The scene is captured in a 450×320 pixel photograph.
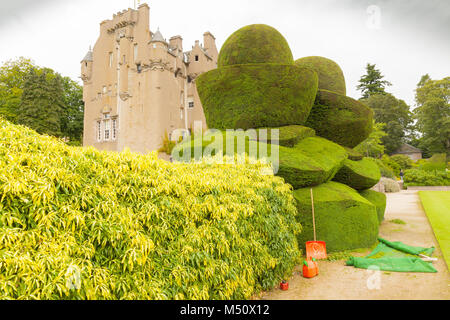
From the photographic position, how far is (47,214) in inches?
79.6

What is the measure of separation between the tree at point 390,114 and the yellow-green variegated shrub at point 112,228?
158 ft

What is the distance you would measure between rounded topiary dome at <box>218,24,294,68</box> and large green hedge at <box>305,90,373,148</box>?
6.61 ft

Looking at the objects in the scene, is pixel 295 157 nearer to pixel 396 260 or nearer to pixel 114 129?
pixel 396 260

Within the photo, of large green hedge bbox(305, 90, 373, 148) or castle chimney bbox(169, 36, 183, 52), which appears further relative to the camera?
castle chimney bbox(169, 36, 183, 52)

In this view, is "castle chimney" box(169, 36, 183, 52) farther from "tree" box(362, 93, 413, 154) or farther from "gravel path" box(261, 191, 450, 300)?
"tree" box(362, 93, 413, 154)

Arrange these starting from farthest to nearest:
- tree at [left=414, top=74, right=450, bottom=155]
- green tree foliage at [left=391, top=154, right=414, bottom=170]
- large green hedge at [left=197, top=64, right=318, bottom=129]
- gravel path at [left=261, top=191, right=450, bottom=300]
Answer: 1. tree at [left=414, top=74, right=450, bottom=155]
2. green tree foliage at [left=391, top=154, right=414, bottom=170]
3. large green hedge at [left=197, top=64, right=318, bottom=129]
4. gravel path at [left=261, top=191, right=450, bottom=300]

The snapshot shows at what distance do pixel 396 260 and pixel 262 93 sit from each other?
550 centimetres

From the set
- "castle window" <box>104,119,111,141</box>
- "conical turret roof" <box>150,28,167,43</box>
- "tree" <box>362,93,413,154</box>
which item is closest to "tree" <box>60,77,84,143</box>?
"castle window" <box>104,119,111,141</box>

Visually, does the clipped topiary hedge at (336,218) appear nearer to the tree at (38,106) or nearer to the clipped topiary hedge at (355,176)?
the clipped topiary hedge at (355,176)

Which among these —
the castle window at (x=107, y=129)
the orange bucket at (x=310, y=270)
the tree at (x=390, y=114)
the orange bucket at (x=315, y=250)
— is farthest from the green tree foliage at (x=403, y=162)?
the orange bucket at (x=310, y=270)

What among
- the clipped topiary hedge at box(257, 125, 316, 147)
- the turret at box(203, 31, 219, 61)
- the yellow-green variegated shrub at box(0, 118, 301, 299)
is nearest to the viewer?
the yellow-green variegated shrub at box(0, 118, 301, 299)

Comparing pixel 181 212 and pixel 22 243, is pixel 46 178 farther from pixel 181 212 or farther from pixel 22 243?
pixel 181 212

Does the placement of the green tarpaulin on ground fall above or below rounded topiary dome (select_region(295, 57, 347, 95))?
below

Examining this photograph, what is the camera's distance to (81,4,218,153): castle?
1061 inches
